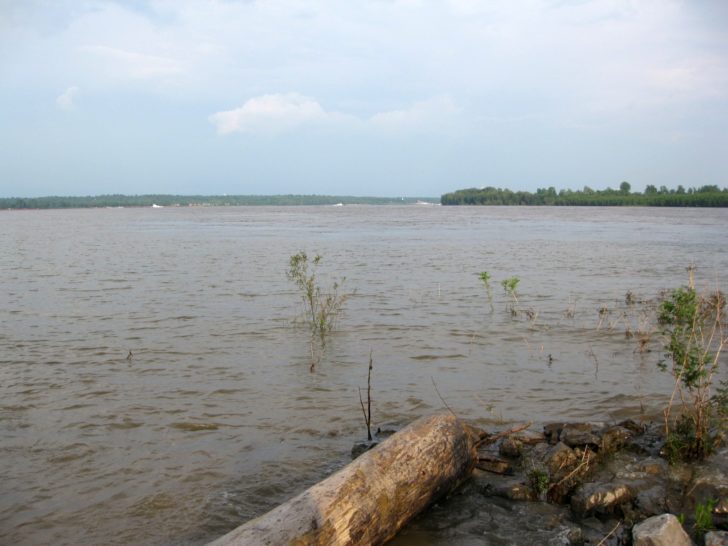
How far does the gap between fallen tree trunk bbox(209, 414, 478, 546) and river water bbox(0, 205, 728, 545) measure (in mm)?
1174

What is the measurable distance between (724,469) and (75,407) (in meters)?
7.83

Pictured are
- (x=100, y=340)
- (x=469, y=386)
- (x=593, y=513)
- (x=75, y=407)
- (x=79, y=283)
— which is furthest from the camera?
(x=79, y=283)

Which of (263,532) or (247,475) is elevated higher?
(263,532)

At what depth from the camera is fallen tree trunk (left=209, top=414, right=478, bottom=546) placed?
15.2ft

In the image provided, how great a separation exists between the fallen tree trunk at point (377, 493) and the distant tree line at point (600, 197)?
126574 millimetres

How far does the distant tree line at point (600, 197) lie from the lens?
12094 cm

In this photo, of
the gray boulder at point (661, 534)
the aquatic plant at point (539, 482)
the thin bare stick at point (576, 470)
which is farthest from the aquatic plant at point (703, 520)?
the aquatic plant at point (539, 482)

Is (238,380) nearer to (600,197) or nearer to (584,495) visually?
(584,495)

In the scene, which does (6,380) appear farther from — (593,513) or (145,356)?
(593,513)

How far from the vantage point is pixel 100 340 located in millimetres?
12516

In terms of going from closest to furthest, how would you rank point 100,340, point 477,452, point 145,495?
point 145,495 < point 477,452 < point 100,340

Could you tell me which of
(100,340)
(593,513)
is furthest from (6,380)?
(593,513)

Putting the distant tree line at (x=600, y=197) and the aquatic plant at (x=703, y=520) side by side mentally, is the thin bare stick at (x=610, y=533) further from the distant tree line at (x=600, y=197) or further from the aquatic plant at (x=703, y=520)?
the distant tree line at (x=600, y=197)

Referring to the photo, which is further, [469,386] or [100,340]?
[100,340]
